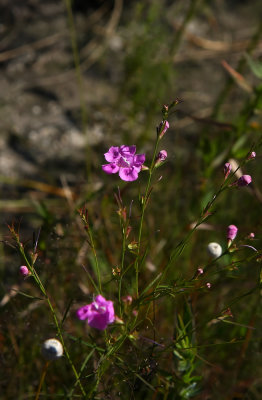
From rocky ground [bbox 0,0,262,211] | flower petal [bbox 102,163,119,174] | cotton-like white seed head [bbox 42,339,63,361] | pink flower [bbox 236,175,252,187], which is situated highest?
rocky ground [bbox 0,0,262,211]

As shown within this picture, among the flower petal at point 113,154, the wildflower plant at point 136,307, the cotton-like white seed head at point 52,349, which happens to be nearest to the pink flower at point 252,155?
the wildflower plant at point 136,307

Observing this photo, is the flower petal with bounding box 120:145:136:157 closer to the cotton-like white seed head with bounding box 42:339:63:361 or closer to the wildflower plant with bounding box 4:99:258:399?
the wildflower plant with bounding box 4:99:258:399

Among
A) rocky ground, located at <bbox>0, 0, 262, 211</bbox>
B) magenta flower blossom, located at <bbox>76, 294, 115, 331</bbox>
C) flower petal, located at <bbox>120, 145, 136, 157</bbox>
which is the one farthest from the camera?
rocky ground, located at <bbox>0, 0, 262, 211</bbox>

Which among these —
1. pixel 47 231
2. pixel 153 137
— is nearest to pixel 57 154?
pixel 153 137

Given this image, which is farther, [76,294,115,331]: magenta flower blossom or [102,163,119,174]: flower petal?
[102,163,119,174]: flower petal

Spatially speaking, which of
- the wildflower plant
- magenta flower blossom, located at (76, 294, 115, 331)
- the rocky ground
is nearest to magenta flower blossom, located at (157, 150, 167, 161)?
the wildflower plant

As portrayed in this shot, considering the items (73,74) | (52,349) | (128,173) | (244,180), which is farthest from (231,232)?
(73,74)
